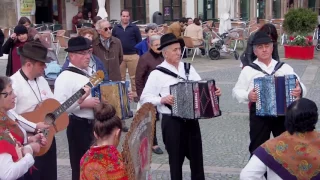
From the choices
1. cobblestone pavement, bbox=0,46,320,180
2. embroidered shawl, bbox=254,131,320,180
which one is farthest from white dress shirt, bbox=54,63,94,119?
embroidered shawl, bbox=254,131,320,180

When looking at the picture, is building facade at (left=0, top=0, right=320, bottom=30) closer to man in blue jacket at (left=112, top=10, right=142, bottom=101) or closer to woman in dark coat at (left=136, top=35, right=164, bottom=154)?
man in blue jacket at (left=112, top=10, right=142, bottom=101)

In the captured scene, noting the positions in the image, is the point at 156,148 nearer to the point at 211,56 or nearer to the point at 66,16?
the point at 211,56

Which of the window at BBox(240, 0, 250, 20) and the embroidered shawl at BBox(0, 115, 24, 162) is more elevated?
the window at BBox(240, 0, 250, 20)

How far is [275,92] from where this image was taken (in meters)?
4.82

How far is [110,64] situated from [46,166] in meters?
2.95

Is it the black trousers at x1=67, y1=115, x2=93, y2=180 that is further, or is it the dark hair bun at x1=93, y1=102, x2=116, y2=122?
the black trousers at x1=67, y1=115, x2=93, y2=180

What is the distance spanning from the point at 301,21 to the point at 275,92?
12602mm

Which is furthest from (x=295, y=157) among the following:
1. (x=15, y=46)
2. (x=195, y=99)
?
(x=15, y=46)

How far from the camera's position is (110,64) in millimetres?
7699

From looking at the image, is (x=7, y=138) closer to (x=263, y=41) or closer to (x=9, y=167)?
(x=9, y=167)

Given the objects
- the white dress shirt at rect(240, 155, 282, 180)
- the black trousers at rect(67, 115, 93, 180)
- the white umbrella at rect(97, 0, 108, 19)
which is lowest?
the black trousers at rect(67, 115, 93, 180)

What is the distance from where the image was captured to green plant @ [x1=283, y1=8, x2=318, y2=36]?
16.7 m

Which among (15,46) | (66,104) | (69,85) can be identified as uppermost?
(15,46)

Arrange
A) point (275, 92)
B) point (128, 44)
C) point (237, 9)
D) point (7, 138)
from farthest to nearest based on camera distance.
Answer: point (237, 9)
point (128, 44)
point (275, 92)
point (7, 138)
